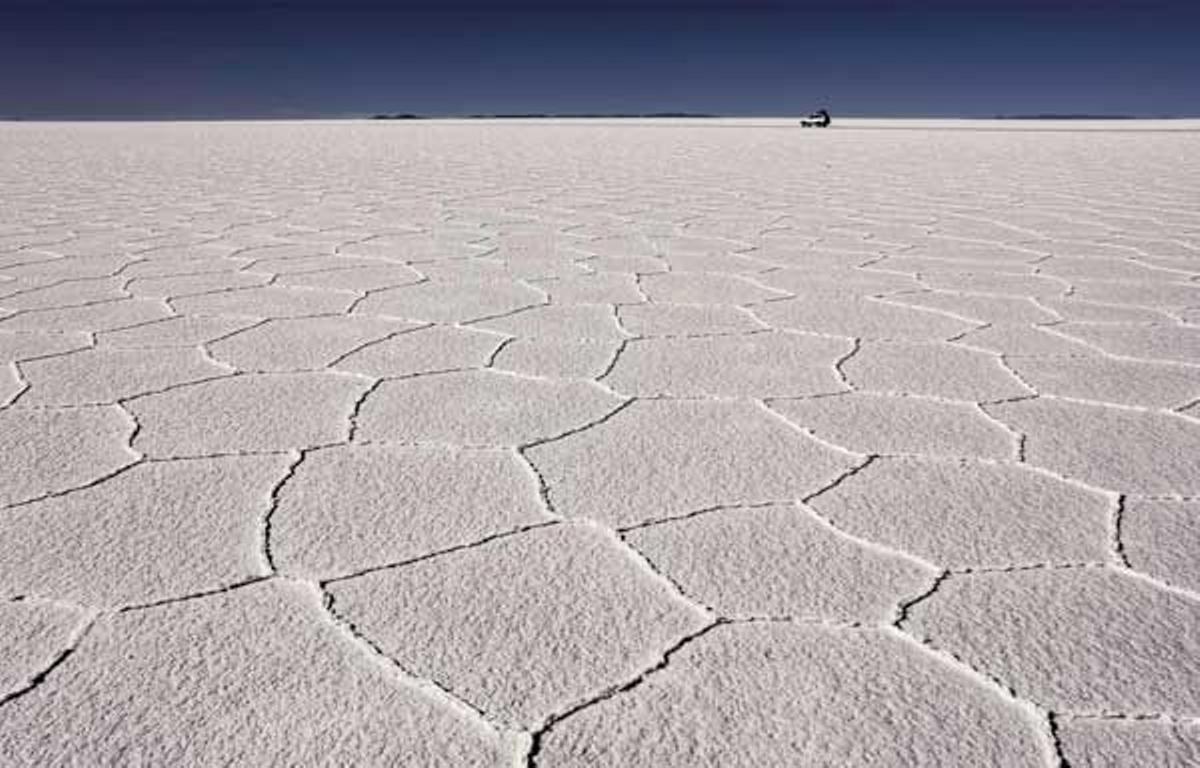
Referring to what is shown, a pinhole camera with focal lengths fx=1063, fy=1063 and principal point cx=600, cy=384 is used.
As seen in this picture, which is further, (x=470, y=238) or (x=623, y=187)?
(x=623, y=187)

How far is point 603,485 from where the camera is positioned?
4.27 ft

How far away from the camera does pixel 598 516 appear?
1209 millimetres

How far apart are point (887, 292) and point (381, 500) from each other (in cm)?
167

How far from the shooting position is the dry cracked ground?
0.83 m


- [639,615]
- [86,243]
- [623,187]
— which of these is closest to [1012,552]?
[639,615]

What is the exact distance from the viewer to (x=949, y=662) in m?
0.91

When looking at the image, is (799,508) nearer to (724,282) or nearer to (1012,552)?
(1012,552)

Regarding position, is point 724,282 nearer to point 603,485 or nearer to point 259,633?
point 603,485

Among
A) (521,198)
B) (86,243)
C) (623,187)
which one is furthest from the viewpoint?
(623,187)

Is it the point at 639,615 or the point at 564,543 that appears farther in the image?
the point at 564,543

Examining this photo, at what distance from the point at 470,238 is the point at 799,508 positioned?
252 centimetres

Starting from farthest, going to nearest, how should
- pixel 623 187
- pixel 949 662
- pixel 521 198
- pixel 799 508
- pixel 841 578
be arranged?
pixel 623 187, pixel 521 198, pixel 799 508, pixel 841 578, pixel 949 662

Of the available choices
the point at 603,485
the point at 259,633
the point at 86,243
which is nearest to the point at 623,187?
the point at 86,243

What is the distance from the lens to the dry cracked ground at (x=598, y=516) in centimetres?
83
